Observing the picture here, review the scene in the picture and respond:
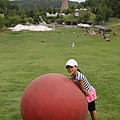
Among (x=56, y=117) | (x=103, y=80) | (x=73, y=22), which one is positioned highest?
(x=56, y=117)

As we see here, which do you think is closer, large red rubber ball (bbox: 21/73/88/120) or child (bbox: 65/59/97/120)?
large red rubber ball (bbox: 21/73/88/120)

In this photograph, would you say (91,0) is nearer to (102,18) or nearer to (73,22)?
(73,22)

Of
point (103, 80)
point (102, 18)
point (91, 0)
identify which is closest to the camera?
point (103, 80)

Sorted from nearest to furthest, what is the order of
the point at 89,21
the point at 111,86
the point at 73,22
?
the point at 111,86, the point at 89,21, the point at 73,22

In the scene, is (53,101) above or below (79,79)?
below

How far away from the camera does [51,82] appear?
638cm

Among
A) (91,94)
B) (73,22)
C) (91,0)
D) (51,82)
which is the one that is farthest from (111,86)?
(91,0)

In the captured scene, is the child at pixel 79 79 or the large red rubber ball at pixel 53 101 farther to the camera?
the child at pixel 79 79

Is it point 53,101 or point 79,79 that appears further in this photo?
point 79,79

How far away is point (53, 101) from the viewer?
6.12 m

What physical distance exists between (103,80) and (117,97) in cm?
287

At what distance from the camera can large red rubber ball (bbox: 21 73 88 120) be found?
611 centimetres

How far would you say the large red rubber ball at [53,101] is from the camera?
20.0ft

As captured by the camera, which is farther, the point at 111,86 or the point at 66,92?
the point at 111,86
